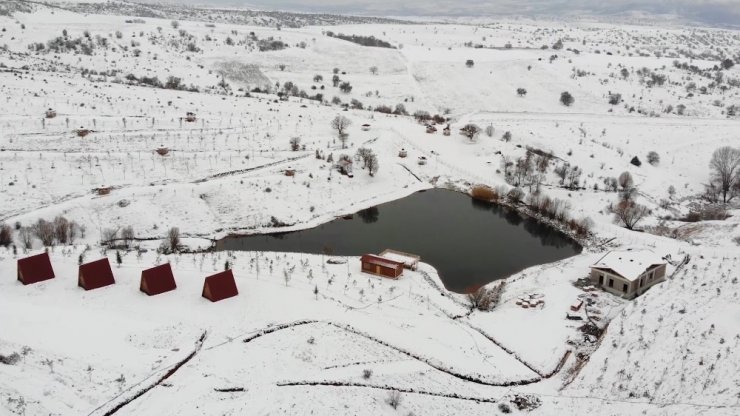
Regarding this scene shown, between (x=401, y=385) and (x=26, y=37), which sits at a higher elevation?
(x=26, y=37)

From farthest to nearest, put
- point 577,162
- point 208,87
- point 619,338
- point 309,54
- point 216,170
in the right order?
point 309,54, point 208,87, point 577,162, point 216,170, point 619,338

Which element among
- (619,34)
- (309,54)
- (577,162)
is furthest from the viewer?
(619,34)

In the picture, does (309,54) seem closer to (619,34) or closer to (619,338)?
(619,338)

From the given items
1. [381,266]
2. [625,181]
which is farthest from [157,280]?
[625,181]

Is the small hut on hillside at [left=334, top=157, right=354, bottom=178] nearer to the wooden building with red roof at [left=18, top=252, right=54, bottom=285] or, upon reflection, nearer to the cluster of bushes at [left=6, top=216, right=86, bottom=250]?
the cluster of bushes at [left=6, top=216, right=86, bottom=250]

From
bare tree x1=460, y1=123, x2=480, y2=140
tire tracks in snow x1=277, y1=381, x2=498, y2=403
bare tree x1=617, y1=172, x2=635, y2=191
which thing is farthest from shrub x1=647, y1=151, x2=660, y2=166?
tire tracks in snow x1=277, y1=381, x2=498, y2=403

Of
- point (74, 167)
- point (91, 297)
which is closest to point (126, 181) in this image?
point (74, 167)
